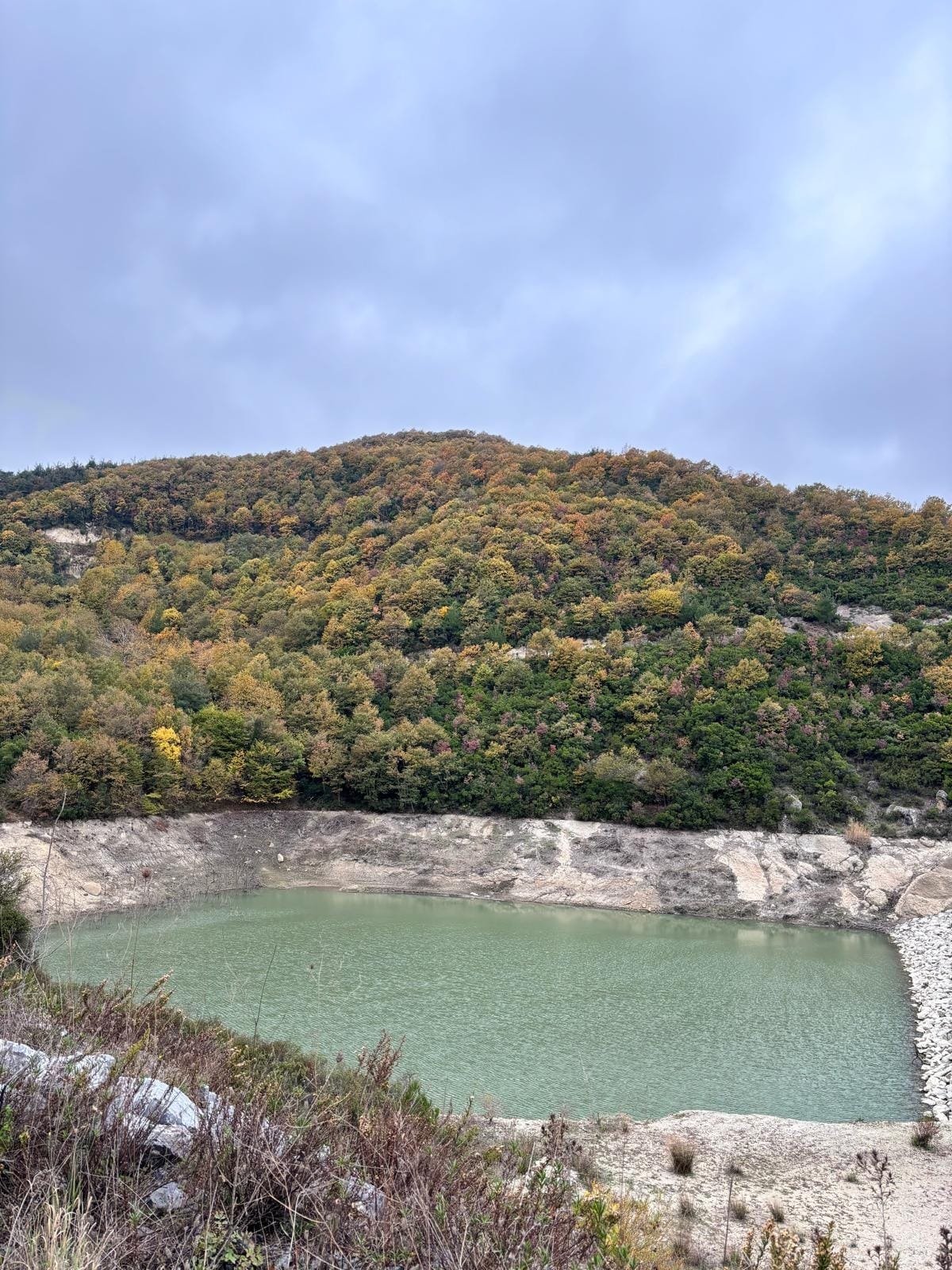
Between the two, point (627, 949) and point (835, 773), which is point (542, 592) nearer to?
point (835, 773)

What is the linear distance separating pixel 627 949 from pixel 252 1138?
23536 mm

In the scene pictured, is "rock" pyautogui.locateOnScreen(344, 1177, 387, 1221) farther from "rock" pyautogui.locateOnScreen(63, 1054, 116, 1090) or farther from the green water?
the green water

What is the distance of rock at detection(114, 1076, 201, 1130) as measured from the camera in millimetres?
3607

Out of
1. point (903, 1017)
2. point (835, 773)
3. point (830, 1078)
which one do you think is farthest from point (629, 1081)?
point (835, 773)

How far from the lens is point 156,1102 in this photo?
3.74 meters

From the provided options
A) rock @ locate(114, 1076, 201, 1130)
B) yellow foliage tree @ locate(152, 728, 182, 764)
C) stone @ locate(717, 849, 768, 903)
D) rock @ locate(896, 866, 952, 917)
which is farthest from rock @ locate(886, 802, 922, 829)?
rock @ locate(114, 1076, 201, 1130)

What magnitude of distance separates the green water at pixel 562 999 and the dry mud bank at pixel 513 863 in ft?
10.0

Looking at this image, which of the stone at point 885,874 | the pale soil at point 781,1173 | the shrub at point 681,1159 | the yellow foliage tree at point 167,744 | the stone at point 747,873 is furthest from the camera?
the yellow foliage tree at point 167,744

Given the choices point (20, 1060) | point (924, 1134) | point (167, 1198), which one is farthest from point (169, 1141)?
point (924, 1134)

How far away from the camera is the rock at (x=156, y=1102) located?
3607 mm

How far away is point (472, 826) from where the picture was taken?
37.2 metres

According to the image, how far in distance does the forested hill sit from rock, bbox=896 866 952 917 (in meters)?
4.28

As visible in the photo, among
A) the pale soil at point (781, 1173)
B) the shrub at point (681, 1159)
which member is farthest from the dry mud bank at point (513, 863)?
the shrub at point (681, 1159)

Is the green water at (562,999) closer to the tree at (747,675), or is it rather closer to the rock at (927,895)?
the rock at (927,895)
